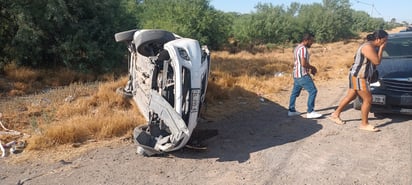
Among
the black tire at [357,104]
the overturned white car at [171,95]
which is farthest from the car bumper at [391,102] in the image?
the overturned white car at [171,95]

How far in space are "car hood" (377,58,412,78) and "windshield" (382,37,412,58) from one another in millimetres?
401

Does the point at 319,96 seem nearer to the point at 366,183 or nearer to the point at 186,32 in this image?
the point at 366,183

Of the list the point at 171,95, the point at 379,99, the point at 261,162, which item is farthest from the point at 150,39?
the point at 379,99

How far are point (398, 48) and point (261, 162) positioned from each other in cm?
485

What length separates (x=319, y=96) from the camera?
30.7 feet

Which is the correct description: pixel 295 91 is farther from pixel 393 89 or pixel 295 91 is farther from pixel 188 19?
pixel 188 19

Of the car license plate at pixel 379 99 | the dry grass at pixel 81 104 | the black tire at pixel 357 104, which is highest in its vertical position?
the car license plate at pixel 379 99

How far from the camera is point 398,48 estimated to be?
7875 mm

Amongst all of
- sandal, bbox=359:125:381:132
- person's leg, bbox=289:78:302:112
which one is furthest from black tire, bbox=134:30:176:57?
sandal, bbox=359:125:381:132

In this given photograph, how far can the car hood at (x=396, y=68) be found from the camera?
255 inches

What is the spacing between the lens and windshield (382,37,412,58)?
7.64 m

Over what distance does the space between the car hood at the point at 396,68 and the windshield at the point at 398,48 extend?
0.40 metres

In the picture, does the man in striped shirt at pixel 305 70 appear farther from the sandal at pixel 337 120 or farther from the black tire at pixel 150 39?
the black tire at pixel 150 39

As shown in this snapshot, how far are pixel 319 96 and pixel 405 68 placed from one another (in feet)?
9.20
